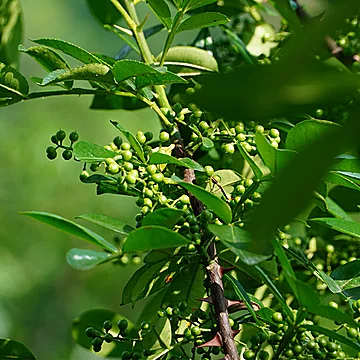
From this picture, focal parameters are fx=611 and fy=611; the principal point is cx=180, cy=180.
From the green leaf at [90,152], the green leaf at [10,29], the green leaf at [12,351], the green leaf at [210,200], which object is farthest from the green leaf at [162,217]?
the green leaf at [10,29]

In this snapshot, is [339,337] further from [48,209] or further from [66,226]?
[48,209]

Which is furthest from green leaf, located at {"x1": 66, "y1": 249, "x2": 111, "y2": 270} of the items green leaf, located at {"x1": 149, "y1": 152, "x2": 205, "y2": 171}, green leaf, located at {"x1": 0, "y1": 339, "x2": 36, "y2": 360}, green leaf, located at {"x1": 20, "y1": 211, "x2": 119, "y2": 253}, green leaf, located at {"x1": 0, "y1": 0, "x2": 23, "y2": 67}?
green leaf, located at {"x1": 0, "y1": 0, "x2": 23, "y2": 67}

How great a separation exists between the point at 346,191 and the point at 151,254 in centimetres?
39

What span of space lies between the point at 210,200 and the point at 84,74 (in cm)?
19

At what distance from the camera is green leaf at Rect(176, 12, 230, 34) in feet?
2.06

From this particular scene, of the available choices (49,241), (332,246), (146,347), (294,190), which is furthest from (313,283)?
(49,241)

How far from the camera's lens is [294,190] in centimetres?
19

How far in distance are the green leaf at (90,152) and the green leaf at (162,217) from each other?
0.13 m

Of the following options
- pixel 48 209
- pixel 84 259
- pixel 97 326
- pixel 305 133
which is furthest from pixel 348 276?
pixel 48 209

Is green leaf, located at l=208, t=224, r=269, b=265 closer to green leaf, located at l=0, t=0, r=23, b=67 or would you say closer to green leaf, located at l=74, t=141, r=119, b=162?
green leaf, located at l=74, t=141, r=119, b=162

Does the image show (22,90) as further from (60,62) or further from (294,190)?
(294,190)

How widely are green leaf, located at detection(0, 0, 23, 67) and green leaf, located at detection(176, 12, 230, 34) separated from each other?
0.35 metres

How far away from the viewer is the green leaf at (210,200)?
448 millimetres

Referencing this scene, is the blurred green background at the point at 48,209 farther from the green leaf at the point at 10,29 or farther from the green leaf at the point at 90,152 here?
the green leaf at the point at 90,152
